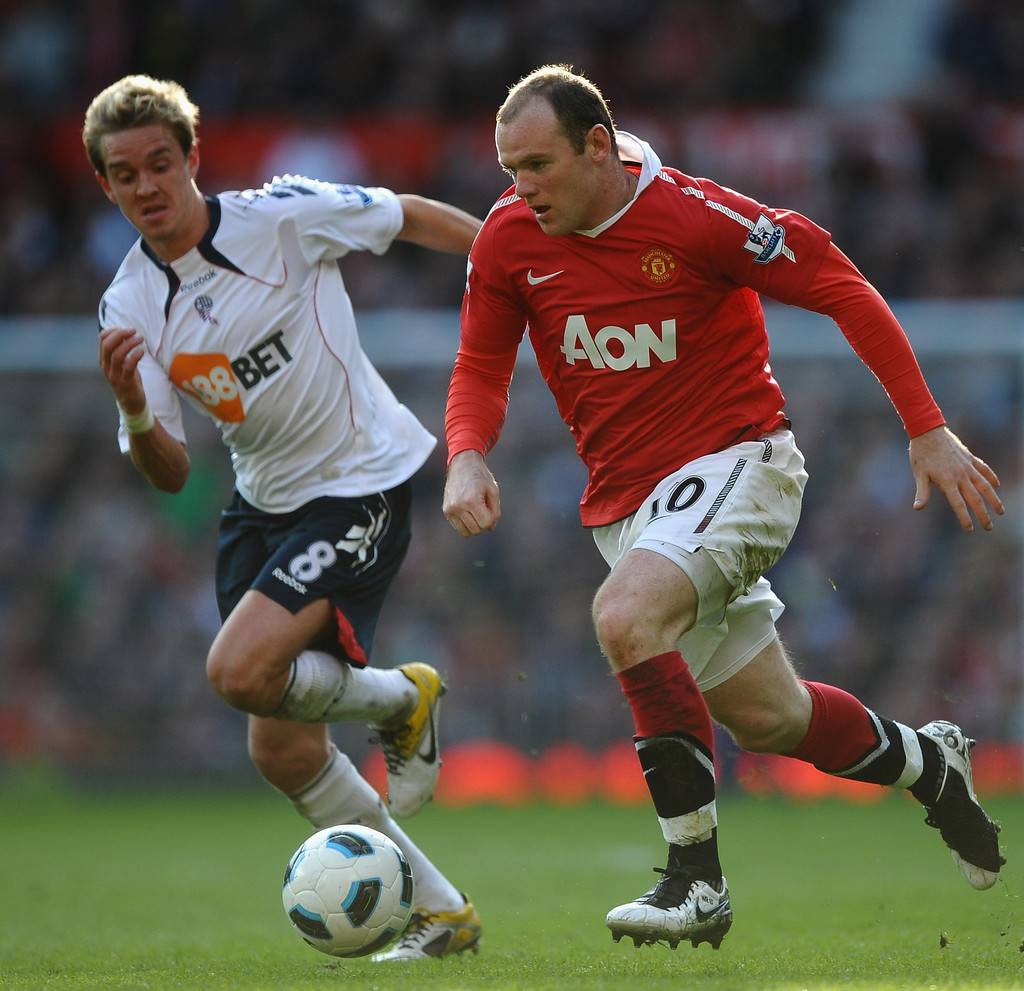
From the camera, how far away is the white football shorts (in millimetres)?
4211

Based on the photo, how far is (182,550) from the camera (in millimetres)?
12039

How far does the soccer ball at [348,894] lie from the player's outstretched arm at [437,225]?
6.89ft

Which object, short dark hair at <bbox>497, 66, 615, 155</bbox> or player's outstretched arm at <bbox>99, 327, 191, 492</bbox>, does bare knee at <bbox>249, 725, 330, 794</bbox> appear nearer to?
player's outstretched arm at <bbox>99, 327, 191, 492</bbox>

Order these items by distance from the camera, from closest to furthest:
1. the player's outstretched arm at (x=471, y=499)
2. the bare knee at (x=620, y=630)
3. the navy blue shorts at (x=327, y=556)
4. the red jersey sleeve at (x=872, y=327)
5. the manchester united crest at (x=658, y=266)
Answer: the bare knee at (x=620, y=630) < the player's outstretched arm at (x=471, y=499) < the red jersey sleeve at (x=872, y=327) < the manchester united crest at (x=658, y=266) < the navy blue shorts at (x=327, y=556)

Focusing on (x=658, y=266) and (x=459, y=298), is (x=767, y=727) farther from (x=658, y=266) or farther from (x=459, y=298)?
(x=459, y=298)

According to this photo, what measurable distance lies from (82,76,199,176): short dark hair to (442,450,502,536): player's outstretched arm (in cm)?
171

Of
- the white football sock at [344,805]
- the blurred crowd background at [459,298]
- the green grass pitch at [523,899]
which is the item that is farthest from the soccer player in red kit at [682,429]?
the blurred crowd background at [459,298]

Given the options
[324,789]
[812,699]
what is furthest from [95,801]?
[812,699]

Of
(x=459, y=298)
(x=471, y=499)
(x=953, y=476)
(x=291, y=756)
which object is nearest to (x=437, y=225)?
(x=471, y=499)

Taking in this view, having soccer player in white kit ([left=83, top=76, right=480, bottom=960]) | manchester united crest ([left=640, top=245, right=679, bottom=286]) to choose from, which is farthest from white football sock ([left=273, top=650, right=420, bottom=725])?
manchester united crest ([left=640, top=245, right=679, bottom=286])

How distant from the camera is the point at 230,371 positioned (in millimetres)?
5230

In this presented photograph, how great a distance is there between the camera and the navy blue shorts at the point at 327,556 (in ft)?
16.5

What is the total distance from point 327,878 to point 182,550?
26.1 ft

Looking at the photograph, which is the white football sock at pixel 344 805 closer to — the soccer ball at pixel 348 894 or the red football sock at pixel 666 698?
the soccer ball at pixel 348 894
